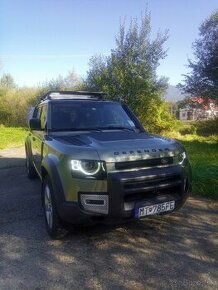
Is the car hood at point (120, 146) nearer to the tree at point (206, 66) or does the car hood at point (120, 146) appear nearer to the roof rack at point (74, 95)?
the roof rack at point (74, 95)

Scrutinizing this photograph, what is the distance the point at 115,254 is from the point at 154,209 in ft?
2.40

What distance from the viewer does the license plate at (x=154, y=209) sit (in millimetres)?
4110

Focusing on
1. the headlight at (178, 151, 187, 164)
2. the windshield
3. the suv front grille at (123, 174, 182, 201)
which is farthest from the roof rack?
the suv front grille at (123, 174, 182, 201)

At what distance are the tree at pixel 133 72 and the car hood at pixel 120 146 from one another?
14091mm

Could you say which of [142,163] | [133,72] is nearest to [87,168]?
[142,163]

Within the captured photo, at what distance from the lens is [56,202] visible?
13.9 feet

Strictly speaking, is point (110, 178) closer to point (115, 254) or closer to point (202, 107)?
point (115, 254)

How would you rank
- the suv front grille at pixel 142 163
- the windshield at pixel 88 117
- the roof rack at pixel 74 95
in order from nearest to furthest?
the suv front grille at pixel 142 163
the windshield at pixel 88 117
the roof rack at pixel 74 95

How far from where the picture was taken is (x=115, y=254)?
13.5 feet

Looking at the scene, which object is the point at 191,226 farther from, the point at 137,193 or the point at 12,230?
the point at 12,230

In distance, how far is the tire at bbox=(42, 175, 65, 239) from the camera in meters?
4.39

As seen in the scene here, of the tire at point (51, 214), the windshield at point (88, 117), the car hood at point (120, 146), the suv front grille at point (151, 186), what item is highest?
the windshield at point (88, 117)

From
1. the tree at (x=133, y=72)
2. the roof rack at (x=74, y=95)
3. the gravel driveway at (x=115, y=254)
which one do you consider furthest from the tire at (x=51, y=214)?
the tree at (x=133, y=72)

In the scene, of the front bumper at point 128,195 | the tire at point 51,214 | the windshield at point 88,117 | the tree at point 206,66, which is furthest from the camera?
the tree at point 206,66
